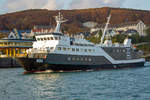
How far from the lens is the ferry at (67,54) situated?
46219 millimetres

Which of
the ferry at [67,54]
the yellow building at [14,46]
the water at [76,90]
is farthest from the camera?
the yellow building at [14,46]

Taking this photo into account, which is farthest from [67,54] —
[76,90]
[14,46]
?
[14,46]

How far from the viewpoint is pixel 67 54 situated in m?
48.3

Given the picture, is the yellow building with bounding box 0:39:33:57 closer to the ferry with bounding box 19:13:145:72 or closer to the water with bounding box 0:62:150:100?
the ferry with bounding box 19:13:145:72

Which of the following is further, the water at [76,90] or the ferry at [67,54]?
the ferry at [67,54]

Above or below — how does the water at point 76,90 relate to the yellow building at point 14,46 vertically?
below

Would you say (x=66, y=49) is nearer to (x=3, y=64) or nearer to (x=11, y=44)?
(x=3, y=64)

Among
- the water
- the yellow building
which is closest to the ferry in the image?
the water

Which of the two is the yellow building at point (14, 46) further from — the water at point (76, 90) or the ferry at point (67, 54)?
the water at point (76, 90)

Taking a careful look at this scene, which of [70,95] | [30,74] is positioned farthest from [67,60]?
[70,95]

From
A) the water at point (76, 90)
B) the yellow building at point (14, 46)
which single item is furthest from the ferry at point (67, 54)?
the yellow building at point (14, 46)

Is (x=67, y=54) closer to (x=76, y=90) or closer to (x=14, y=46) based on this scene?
(x=76, y=90)

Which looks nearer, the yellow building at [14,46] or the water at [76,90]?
the water at [76,90]

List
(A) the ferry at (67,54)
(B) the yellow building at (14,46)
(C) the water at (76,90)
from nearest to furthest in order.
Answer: (C) the water at (76,90)
(A) the ferry at (67,54)
(B) the yellow building at (14,46)
